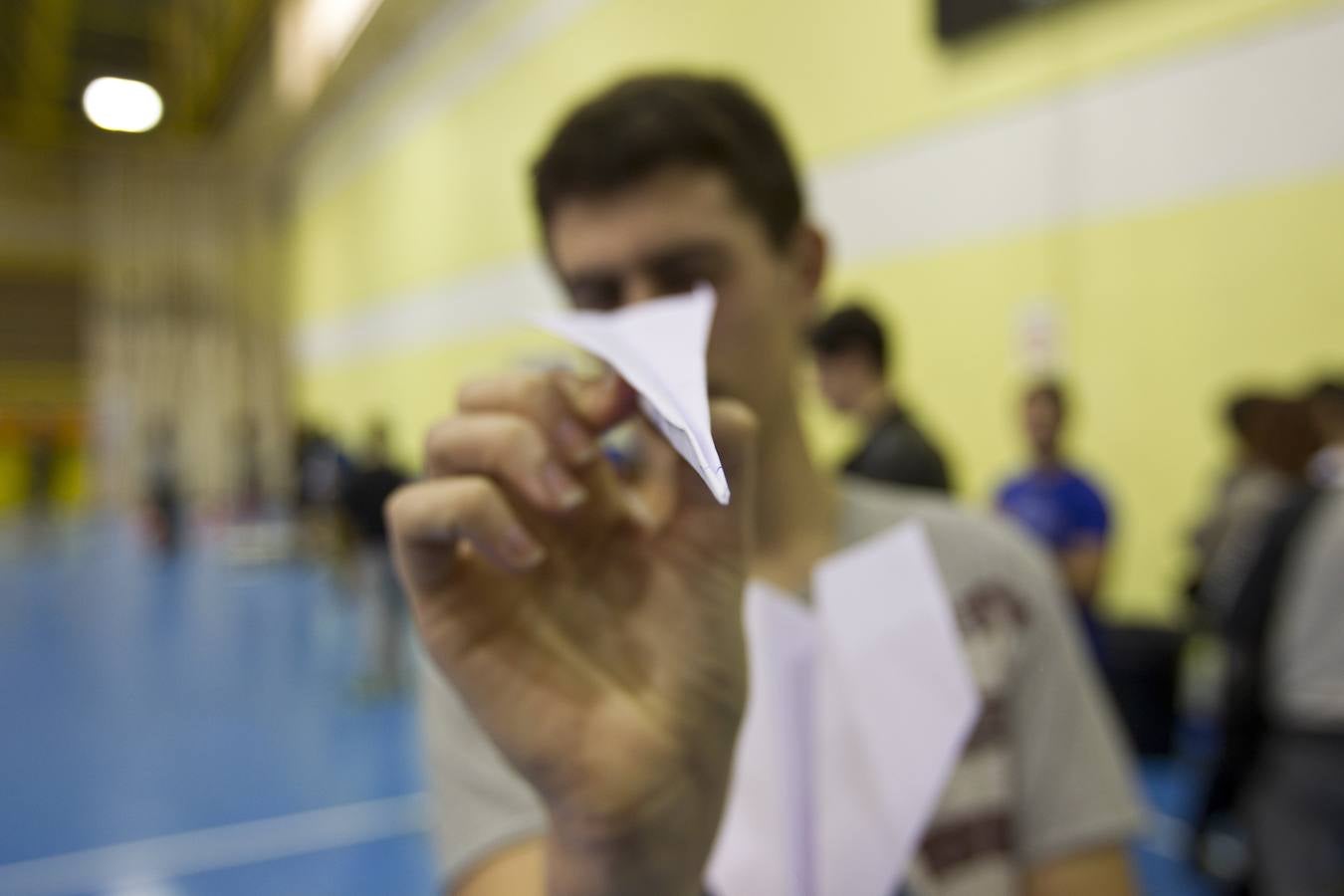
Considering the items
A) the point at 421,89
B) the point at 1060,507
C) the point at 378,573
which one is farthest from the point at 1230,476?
the point at 421,89

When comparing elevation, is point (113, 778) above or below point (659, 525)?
below

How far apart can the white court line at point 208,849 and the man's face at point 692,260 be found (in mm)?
2761

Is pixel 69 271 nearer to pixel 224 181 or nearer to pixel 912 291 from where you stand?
pixel 224 181

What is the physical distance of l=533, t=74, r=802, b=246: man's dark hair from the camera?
748mm

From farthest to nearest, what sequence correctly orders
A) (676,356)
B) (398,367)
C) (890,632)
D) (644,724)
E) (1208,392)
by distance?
1. (398,367)
2. (1208,392)
3. (890,632)
4. (644,724)
5. (676,356)

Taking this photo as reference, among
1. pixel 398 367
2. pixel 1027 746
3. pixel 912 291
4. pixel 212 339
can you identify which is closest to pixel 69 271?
pixel 212 339

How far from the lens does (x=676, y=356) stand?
0.40 meters

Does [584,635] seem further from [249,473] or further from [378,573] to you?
[249,473]

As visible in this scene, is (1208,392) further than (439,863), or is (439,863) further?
(1208,392)

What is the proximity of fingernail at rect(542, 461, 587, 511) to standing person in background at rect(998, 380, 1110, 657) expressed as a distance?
2.67 metres

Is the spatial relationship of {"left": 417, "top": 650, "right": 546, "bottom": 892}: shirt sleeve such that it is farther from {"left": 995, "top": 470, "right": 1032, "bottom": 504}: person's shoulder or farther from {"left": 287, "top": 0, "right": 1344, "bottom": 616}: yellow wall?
{"left": 995, "top": 470, "right": 1032, "bottom": 504}: person's shoulder

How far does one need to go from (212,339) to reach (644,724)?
618 inches

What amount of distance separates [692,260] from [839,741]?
0.38 metres

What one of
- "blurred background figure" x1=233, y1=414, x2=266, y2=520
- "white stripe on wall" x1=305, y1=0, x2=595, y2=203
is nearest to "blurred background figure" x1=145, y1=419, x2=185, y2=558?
"blurred background figure" x1=233, y1=414, x2=266, y2=520
